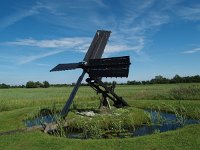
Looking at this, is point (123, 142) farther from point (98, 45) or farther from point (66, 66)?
point (98, 45)

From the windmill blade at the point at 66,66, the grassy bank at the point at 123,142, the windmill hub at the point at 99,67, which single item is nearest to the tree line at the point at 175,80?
the windmill hub at the point at 99,67

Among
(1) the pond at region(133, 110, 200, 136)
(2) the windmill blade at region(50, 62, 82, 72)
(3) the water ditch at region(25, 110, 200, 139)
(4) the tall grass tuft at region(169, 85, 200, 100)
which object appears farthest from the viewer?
(4) the tall grass tuft at region(169, 85, 200, 100)

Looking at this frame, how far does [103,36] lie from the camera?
3055cm

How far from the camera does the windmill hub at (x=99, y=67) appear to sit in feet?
84.7

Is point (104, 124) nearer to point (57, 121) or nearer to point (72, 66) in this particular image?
point (57, 121)

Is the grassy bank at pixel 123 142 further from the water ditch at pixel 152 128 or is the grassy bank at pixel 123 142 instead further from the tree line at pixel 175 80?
the tree line at pixel 175 80

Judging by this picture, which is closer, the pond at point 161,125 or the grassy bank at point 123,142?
the grassy bank at point 123,142

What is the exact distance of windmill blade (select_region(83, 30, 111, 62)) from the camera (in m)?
29.1

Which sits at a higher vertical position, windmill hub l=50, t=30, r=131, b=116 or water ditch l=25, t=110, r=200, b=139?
windmill hub l=50, t=30, r=131, b=116

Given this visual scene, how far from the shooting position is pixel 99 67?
27125 millimetres

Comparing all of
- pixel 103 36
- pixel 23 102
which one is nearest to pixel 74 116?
pixel 103 36

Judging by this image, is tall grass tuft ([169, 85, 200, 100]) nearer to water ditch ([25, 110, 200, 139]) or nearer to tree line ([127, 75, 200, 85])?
water ditch ([25, 110, 200, 139])

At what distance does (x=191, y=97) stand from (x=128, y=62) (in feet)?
57.0

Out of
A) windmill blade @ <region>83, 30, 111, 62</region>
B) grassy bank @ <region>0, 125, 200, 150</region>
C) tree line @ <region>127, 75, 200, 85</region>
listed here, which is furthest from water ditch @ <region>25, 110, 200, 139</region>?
Answer: tree line @ <region>127, 75, 200, 85</region>
